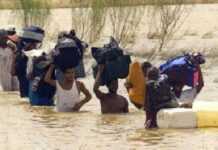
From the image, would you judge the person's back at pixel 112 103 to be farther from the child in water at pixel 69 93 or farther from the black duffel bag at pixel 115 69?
the child in water at pixel 69 93

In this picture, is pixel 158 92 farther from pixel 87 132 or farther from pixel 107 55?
pixel 107 55

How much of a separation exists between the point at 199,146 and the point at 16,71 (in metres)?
5.62

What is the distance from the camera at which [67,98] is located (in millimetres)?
13000

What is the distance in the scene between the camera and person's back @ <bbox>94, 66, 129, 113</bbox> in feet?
41.5

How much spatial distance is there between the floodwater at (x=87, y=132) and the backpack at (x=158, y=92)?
329 mm

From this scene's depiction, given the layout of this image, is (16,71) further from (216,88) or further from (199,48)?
(199,48)

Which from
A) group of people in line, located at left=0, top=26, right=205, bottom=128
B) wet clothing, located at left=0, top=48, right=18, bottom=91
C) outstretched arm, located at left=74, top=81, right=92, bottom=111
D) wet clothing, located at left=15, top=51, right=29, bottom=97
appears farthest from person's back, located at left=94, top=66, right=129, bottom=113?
wet clothing, located at left=0, top=48, right=18, bottom=91

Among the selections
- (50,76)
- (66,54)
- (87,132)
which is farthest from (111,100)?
(87,132)

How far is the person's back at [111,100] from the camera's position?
1266 centimetres

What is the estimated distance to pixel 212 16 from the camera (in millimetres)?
32625

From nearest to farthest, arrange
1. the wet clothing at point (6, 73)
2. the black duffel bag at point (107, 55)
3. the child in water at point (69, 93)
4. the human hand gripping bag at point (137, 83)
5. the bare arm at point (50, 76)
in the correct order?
1. the human hand gripping bag at point (137, 83)
2. the black duffel bag at point (107, 55)
3. the child in water at point (69, 93)
4. the bare arm at point (50, 76)
5. the wet clothing at point (6, 73)

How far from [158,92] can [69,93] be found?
2.21 meters

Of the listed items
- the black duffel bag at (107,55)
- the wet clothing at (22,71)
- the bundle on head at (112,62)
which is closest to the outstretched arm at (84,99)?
the bundle on head at (112,62)

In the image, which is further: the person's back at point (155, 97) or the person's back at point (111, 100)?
the person's back at point (111, 100)
